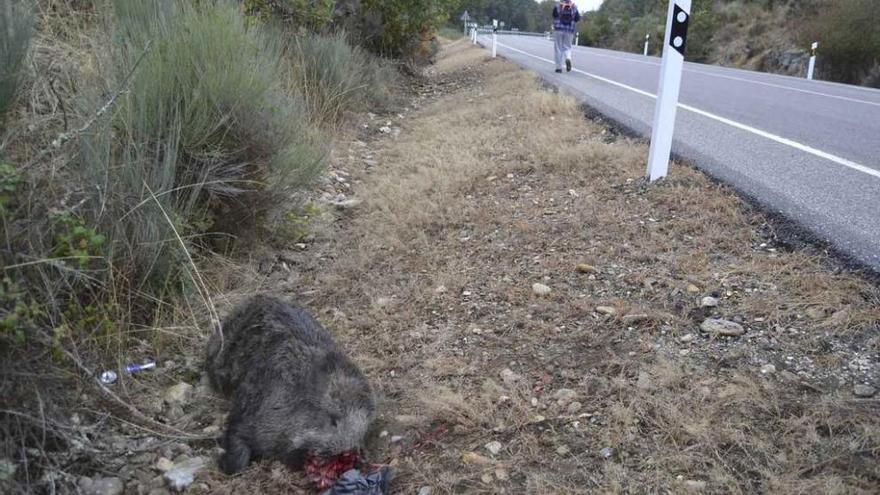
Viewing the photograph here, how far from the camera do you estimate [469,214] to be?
4812 mm

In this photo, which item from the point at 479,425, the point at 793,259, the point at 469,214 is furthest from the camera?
the point at 469,214

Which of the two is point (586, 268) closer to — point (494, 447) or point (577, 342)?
point (577, 342)

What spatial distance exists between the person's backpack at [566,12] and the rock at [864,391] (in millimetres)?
12671

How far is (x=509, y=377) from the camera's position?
2887 millimetres

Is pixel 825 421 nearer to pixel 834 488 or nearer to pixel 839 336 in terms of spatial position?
pixel 834 488

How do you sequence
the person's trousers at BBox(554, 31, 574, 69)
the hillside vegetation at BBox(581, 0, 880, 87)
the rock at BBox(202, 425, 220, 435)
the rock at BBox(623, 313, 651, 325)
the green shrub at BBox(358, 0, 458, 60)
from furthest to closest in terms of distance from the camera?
the hillside vegetation at BBox(581, 0, 880, 87), the person's trousers at BBox(554, 31, 574, 69), the green shrub at BBox(358, 0, 458, 60), the rock at BBox(623, 313, 651, 325), the rock at BBox(202, 425, 220, 435)

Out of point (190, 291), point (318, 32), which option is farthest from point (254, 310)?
point (318, 32)

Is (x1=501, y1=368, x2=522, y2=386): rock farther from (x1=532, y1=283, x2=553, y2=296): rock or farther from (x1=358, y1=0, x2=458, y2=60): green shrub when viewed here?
(x1=358, y1=0, x2=458, y2=60): green shrub

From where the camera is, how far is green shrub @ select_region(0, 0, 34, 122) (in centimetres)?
274

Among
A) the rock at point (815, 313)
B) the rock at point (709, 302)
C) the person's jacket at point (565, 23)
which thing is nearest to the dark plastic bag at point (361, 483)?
the rock at point (709, 302)

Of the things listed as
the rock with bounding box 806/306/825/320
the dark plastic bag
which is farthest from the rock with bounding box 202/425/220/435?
the rock with bounding box 806/306/825/320

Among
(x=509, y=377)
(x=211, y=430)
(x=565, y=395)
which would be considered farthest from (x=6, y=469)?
(x=565, y=395)

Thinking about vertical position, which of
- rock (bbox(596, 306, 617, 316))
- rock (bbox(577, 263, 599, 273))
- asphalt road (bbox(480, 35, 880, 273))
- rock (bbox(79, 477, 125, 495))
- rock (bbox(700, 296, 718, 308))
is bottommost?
rock (bbox(79, 477, 125, 495))

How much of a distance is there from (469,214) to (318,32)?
5.74m
